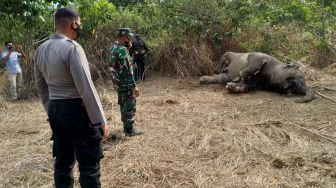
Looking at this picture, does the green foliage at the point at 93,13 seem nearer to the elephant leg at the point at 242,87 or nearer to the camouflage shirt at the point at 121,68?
the elephant leg at the point at 242,87

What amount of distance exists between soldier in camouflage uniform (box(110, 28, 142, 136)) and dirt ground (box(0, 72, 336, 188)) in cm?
44

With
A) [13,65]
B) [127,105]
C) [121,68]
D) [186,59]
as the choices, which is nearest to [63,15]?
[121,68]

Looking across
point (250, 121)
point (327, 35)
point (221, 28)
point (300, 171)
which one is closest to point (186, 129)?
point (250, 121)

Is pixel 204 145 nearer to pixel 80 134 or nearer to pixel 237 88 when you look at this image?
pixel 80 134

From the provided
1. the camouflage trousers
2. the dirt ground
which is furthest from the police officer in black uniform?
the camouflage trousers

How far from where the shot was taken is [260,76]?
886cm

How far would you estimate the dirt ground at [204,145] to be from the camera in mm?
4195

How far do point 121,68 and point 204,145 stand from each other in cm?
151

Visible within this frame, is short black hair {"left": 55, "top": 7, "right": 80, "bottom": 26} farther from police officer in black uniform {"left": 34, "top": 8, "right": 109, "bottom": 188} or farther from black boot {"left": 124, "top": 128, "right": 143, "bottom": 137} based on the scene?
black boot {"left": 124, "top": 128, "right": 143, "bottom": 137}

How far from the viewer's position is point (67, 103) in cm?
319

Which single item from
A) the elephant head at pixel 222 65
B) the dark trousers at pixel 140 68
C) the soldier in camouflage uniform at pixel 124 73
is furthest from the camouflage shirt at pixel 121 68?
the dark trousers at pixel 140 68

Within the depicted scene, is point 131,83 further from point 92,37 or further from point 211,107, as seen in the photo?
point 92,37

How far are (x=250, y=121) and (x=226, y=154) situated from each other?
1.67m

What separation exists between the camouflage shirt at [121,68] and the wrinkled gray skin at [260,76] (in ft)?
11.9
